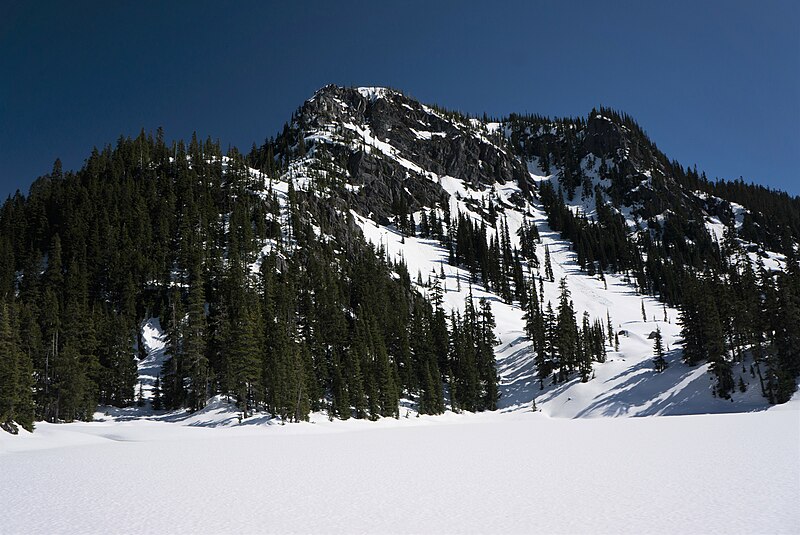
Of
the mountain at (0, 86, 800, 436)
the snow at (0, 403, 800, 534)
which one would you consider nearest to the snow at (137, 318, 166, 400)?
the mountain at (0, 86, 800, 436)

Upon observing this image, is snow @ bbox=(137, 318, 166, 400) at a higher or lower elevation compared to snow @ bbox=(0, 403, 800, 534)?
higher

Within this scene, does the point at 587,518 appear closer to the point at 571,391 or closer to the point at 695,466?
the point at 695,466

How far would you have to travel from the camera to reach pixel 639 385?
7181 cm

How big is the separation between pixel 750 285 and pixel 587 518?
7882cm

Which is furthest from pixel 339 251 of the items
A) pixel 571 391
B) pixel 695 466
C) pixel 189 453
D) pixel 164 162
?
pixel 695 466

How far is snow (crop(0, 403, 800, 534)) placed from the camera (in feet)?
32.7

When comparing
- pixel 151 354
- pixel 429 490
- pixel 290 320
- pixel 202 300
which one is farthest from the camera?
pixel 290 320

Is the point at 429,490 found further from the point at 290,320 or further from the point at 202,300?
the point at 290,320

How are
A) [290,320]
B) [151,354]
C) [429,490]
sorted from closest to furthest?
[429,490] → [151,354] → [290,320]

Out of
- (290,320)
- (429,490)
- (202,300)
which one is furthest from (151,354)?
(429,490)

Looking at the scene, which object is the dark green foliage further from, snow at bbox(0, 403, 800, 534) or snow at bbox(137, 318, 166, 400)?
snow at bbox(0, 403, 800, 534)

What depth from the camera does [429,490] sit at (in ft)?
44.1

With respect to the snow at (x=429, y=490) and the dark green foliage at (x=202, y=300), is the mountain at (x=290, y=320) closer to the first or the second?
the dark green foliage at (x=202, y=300)

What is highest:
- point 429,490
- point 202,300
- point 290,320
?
point 202,300
